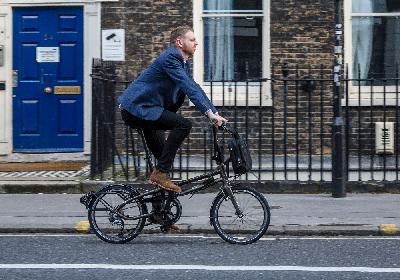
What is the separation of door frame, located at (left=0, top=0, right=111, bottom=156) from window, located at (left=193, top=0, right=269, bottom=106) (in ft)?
5.13

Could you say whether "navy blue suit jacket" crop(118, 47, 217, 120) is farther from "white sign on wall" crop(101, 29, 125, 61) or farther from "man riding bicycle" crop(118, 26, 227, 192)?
"white sign on wall" crop(101, 29, 125, 61)

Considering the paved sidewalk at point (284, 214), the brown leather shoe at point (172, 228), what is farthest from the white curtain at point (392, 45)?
the brown leather shoe at point (172, 228)

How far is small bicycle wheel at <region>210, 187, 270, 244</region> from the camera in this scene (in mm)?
8859

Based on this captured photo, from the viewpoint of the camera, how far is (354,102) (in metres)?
13.9

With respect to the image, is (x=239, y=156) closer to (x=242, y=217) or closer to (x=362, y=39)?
(x=242, y=217)

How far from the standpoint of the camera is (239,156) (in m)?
8.71

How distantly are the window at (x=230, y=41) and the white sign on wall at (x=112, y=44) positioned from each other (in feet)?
5.06

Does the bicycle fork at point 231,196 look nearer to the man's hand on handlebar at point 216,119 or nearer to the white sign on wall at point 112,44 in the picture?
the man's hand on handlebar at point 216,119

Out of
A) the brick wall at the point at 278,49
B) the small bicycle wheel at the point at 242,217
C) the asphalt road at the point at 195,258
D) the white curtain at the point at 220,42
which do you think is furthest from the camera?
the white curtain at the point at 220,42

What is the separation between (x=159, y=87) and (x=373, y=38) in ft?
20.7

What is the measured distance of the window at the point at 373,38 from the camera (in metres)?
14.3

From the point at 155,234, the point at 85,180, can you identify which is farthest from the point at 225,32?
the point at 155,234

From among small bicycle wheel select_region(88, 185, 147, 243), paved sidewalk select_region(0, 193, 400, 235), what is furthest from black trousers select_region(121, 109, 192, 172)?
paved sidewalk select_region(0, 193, 400, 235)

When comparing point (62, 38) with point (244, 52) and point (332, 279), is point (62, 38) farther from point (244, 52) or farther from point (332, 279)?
point (332, 279)
